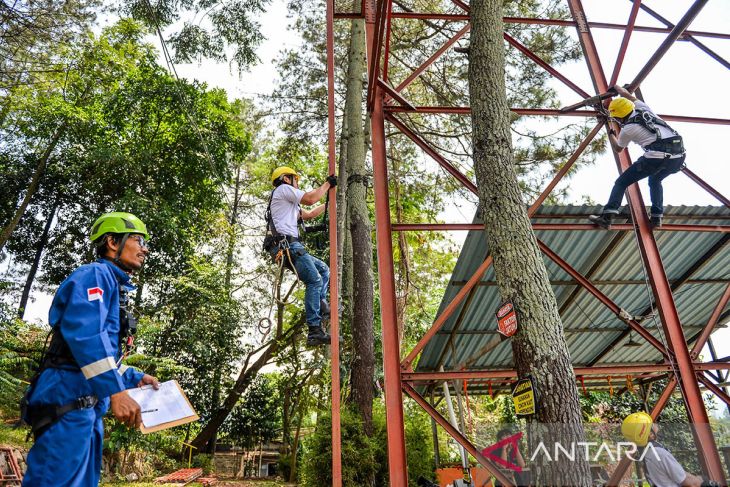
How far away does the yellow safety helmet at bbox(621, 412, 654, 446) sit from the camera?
11.9 feet

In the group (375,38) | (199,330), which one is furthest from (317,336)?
(199,330)

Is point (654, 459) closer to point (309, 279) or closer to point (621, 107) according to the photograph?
point (309, 279)

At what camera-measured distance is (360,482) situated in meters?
6.31

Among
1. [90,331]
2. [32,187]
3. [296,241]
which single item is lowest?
[90,331]

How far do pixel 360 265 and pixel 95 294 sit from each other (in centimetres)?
547

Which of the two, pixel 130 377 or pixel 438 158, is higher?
pixel 438 158

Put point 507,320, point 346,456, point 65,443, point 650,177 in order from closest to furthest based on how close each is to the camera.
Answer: point 65,443 < point 507,320 < point 650,177 < point 346,456

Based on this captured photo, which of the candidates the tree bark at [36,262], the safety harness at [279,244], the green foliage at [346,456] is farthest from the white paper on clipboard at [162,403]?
the tree bark at [36,262]

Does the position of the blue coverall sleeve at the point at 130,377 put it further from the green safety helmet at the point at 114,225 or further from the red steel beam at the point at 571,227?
the red steel beam at the point at 571,227

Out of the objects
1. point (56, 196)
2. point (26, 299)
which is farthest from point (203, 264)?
point (26, 299)

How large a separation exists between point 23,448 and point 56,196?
9.42 metres

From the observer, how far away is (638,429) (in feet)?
12.0

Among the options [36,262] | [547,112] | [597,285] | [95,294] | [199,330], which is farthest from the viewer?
[36,262]

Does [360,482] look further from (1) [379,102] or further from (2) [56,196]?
(2) [56,196]
